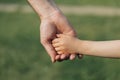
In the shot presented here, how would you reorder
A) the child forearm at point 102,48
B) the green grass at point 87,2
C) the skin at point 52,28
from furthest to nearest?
the green grass at point 87,2, the skin at point 52,28, the child forearm at point 102,48

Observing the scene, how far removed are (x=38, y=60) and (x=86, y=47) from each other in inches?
66.4

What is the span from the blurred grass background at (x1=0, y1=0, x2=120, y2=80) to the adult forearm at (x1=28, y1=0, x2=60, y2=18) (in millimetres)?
1138

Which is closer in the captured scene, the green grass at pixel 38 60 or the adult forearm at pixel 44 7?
the adult forearm at pixel 44 7

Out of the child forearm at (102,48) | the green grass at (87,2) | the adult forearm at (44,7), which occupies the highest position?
the adult forearm at (44,7)

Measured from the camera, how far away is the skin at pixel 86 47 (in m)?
2.26

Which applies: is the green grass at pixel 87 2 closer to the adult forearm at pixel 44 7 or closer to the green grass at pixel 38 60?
the green grass at pixel 38 60

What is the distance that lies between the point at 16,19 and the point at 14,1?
1.24 m

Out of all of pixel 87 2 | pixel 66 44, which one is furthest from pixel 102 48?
pixel 87 2

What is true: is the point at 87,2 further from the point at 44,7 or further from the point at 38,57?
the point at 44,7

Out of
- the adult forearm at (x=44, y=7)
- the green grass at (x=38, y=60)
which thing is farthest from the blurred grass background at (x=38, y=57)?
the adult forearm at (x=44, y=7)

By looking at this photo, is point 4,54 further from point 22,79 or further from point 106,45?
point 106,45

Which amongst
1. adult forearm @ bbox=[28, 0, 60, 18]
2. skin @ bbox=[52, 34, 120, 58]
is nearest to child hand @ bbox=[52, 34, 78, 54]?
skin @ bbox=[52, 34, 120, 58]

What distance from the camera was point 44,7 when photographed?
2.49 m

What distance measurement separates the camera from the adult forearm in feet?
8.08
